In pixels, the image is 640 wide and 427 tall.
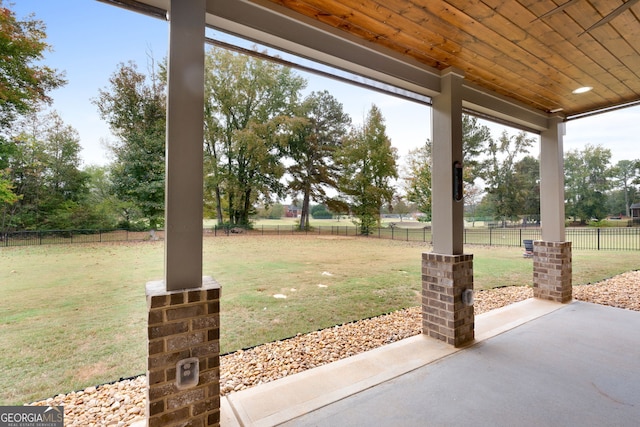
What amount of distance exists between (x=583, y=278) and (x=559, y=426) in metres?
5.04

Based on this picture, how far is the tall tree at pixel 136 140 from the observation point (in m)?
2.29

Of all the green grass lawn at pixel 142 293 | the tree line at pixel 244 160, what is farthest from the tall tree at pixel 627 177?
the green grass lawn at pixel 142 293

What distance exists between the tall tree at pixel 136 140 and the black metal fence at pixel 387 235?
0.31 m

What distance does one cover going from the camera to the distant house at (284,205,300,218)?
4.00m

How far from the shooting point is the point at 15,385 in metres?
1.83

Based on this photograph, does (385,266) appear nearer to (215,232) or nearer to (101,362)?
(215,232)

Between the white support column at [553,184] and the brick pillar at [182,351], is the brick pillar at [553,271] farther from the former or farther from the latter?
the brick pillar at [182,351]

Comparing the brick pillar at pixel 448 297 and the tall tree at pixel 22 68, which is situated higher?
the tall tree at pixel 22 68

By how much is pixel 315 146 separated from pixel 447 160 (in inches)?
80.0

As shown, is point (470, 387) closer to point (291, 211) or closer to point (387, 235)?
point (387, 235)

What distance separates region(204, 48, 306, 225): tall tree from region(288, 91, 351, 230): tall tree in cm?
19

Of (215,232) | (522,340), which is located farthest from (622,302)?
(215,232)

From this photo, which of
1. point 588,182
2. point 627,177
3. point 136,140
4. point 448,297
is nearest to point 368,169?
point 448,297

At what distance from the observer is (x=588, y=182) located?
5.51 m
